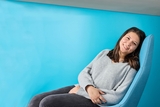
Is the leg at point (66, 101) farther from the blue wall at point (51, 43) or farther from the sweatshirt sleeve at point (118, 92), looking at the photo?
the blue wall at point (51, 43)

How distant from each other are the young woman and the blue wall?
0.78ft

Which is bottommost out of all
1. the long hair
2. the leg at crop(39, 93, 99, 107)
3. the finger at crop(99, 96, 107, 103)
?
the finger at crop(99, 96, 107, 103)

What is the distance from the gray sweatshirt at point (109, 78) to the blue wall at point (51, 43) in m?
0.32

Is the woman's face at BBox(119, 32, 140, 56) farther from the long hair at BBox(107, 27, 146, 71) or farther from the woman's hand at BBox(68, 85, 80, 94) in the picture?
the woman's hand at BBox(68, 85, 80, 94)

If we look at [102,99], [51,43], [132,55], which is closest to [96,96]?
[102,99]

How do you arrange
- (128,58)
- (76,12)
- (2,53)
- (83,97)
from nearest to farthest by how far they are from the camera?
(83,97) → (128,58) → (2,53) → (76,12)

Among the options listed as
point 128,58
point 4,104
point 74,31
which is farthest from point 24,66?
point 128,58

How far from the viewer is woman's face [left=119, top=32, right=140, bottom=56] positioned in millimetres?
1345

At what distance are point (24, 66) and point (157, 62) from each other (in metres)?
0.96

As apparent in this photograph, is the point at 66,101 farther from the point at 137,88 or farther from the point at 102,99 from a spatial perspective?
the point at 137,88

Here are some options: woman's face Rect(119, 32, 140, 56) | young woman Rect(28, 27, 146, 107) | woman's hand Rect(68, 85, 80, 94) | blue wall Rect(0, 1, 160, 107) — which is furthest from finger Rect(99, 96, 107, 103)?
blue wall Rect(0, 1, 160, 107)

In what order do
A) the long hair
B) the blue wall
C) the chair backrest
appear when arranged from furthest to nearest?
the blue wall → the long hair → the chair backrest

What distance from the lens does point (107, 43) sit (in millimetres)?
1708

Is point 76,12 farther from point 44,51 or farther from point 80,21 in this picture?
point 44,51
